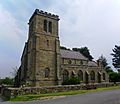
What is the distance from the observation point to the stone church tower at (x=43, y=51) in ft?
122

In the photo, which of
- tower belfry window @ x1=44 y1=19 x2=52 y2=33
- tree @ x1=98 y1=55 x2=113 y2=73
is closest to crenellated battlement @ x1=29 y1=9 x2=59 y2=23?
tower belfry window @ x1=44 y1=19 x2=52 y2=33

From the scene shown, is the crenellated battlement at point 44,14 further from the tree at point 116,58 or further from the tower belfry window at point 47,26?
the tree at point 116,58

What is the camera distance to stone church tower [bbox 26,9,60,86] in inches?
1467

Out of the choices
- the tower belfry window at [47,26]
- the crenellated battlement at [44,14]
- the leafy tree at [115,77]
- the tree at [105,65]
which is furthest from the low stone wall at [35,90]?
the tree at [105,65]

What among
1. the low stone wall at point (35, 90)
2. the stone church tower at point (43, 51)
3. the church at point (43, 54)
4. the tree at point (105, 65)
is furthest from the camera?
the tree at point (105, 65)

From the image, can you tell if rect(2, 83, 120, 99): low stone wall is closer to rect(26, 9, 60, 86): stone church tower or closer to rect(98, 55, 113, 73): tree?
rect(26, 9, 60, 86): stone church tower

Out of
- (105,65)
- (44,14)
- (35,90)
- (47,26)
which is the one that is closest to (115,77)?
(47,26)

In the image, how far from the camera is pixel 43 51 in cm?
3900

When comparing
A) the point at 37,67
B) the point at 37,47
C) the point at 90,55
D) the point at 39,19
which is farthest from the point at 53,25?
the point at 90,55

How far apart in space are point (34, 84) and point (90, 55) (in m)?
50.7

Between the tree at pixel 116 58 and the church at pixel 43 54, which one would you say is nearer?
the church at pixel 43 54

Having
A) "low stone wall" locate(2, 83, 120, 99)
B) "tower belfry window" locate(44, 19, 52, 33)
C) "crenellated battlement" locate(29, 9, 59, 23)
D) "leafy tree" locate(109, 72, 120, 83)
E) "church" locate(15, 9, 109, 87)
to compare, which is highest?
"crenellated battlement" locate(29, 9, 59, 23)

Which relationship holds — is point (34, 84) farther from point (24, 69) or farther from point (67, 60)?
point (67, 60)

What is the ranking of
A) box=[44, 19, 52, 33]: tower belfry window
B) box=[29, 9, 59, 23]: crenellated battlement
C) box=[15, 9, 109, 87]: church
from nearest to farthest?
box=[15, 9, 109, 87]: church, box=[29, 9, 59, 23]: crenellated battlement, box=[44, 19, 52, 33]: tower belfry window
